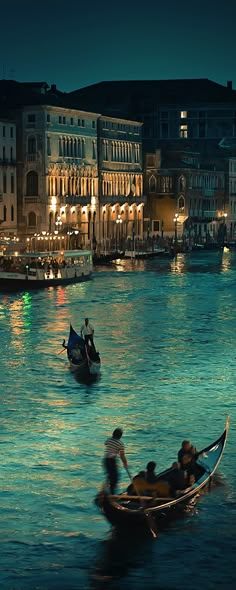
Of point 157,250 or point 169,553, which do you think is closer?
point 169,553

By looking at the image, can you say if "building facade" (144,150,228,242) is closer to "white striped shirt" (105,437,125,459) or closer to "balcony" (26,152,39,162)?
"balcony" (26,152,39,162)

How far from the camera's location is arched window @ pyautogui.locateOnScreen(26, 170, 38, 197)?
2119 inches

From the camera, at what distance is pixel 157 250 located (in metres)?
58.9

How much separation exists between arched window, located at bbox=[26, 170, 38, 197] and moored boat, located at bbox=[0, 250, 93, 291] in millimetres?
9223

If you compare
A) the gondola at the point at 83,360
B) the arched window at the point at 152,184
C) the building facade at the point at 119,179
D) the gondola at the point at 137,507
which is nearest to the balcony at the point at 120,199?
the building facade at the point at 119,179

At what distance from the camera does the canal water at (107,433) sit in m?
12.2

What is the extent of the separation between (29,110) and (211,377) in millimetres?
33315

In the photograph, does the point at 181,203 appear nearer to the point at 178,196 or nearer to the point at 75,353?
the point at 178,196

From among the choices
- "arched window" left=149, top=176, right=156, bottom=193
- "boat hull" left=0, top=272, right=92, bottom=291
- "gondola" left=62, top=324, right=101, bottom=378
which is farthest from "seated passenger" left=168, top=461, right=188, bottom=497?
"arched window" left=149, top=176, right=156, bottom=193

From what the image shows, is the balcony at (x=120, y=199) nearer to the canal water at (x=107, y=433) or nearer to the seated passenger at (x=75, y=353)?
the canal water at (x=107, y=433)

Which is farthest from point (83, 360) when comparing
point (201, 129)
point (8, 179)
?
point (201, 129)

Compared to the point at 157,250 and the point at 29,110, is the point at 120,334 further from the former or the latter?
the point at 157,250

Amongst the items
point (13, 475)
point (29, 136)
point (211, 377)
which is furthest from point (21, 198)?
point (13, 475)

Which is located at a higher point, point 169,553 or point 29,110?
point 29,110
